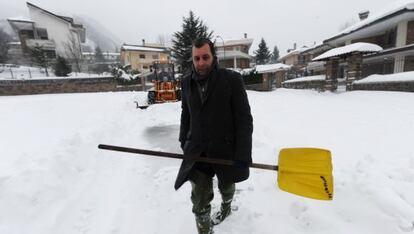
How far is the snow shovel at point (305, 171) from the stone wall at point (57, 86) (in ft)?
69.2

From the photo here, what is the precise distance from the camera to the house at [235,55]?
37.4 m

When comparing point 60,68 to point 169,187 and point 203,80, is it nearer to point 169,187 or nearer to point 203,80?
point 169,187

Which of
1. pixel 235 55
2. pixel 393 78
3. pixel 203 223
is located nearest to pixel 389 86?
pixel 393 78

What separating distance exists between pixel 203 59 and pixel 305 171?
139cm

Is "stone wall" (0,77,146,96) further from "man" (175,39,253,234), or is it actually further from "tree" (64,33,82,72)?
"man" (175,39,253,234)

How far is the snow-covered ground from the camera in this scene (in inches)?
97.1

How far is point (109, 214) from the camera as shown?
2.82m

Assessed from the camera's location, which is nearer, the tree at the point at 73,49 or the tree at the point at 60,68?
the tree at the point at 60,68

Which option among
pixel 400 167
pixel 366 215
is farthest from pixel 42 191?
pixel 400 167

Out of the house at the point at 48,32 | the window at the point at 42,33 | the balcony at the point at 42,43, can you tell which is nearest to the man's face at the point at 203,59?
the house at the point at 48,32

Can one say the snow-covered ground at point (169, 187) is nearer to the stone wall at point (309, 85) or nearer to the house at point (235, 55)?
the stone wall at point (309, 85)

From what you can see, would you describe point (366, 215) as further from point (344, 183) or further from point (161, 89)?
point (161, 89)

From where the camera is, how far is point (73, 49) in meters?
30.3

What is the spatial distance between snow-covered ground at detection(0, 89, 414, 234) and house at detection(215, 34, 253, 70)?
30.6 meters
